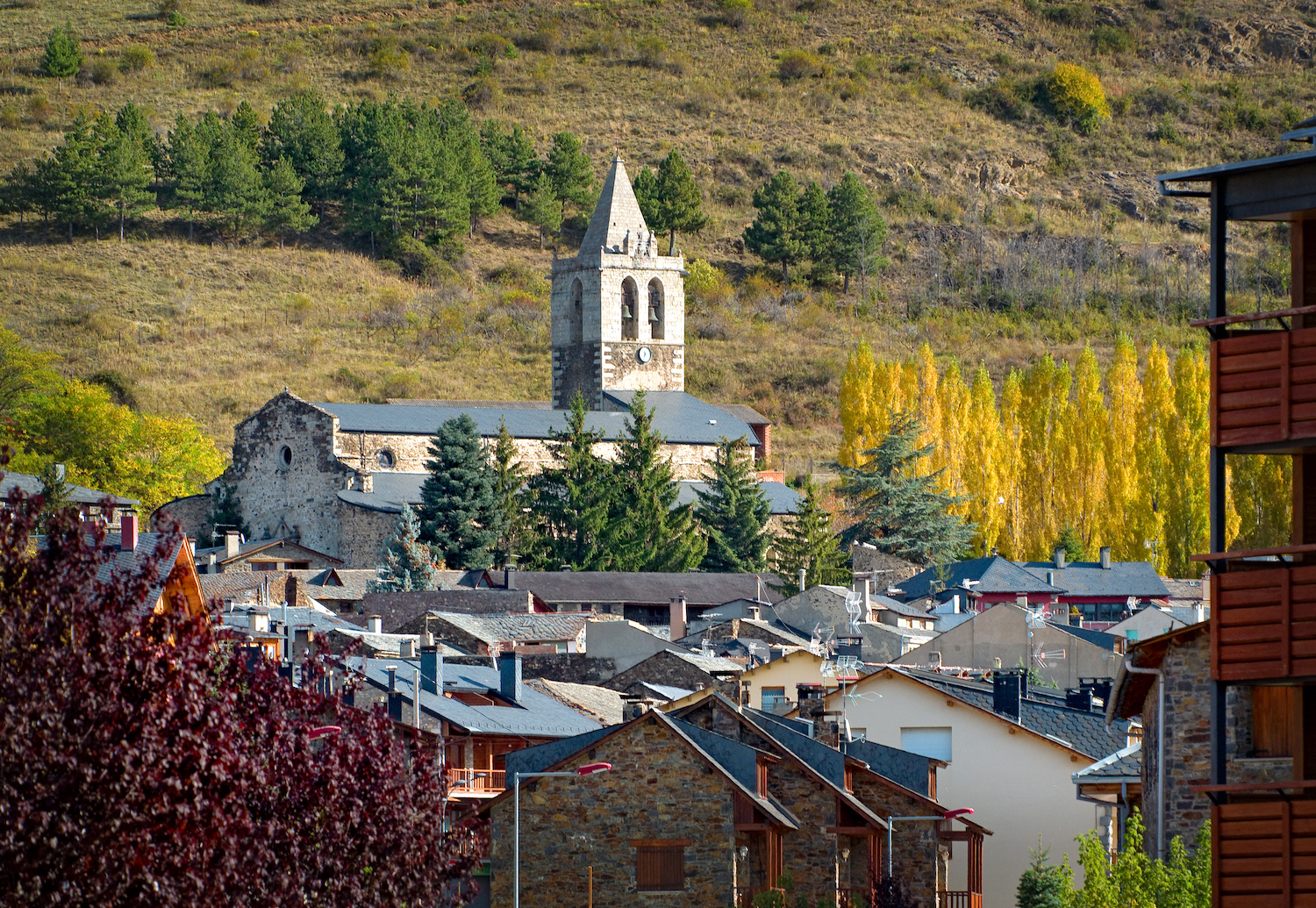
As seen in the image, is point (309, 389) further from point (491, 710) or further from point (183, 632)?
point (183, 632)

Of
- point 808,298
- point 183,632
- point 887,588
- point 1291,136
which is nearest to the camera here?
point 183,632

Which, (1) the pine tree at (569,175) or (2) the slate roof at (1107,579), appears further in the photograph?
(1) the pine tree at (569,175)

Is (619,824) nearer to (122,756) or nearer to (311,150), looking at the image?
(122,756)

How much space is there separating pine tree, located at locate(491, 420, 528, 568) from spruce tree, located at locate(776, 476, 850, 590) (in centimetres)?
825

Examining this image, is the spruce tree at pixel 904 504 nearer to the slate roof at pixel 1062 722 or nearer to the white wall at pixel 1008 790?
the slate roof at pixel 1062 722

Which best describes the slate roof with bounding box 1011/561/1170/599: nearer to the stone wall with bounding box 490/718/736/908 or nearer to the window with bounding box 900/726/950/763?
the window with bounding box 900/726/950/763

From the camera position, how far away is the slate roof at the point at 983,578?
66062 millimetres

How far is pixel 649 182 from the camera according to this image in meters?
132

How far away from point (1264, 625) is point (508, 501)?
62679 mm

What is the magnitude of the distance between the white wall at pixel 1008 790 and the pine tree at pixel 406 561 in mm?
33060

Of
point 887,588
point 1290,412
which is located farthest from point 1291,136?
point 887,588

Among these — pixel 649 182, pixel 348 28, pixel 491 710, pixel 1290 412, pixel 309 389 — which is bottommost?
pixel 491 710

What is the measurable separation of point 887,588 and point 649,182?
6394cm

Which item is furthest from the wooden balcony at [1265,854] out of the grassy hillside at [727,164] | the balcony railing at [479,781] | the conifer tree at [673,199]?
the conifer tree at [673,199]
